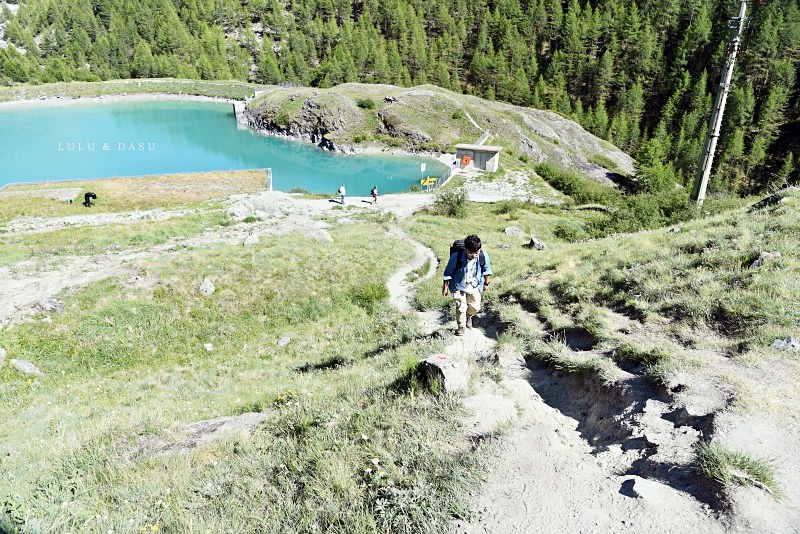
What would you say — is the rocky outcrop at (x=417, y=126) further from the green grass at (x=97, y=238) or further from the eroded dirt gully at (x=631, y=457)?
the eroded dirt gully at (x=631, y=457)

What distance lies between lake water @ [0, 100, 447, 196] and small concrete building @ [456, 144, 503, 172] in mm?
6363

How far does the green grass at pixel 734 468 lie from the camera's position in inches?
190

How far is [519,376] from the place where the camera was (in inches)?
349

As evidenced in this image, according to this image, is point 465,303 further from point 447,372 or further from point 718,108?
point 718,108

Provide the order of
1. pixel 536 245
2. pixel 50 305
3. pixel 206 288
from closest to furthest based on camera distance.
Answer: pixel 50 305 → pixel 206 288 → pixel 536 245

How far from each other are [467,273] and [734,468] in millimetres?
Result: 5838

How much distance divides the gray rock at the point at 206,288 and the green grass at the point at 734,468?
1781 cm

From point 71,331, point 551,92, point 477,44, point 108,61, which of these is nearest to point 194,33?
point 108,61

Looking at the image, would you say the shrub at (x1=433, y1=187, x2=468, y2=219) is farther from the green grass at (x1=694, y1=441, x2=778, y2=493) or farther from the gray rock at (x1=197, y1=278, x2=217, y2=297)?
the green grass at (x1=694, y1=441, x2=778, y2=493)

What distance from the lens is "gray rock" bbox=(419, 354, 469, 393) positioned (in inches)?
304

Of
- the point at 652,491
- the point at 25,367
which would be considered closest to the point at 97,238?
the point at 25,367

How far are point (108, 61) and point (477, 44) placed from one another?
113 m

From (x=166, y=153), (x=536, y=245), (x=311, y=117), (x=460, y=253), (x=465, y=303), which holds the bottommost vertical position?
(x=166, y=153)

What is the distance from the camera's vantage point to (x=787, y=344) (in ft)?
24.2
